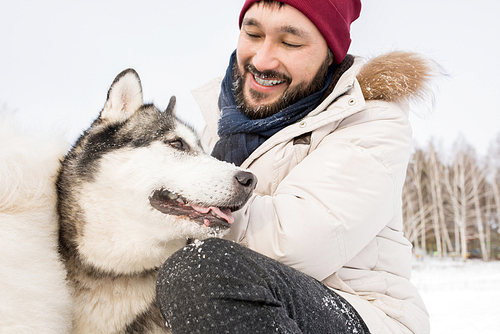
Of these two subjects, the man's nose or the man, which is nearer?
the man

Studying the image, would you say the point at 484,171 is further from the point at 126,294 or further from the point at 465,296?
the point at 126,294

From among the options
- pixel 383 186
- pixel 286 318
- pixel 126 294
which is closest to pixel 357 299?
pixel 383 186

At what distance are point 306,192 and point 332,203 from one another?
13cm

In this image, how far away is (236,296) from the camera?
40.8 inches

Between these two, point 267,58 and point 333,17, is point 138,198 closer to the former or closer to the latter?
point 267,58

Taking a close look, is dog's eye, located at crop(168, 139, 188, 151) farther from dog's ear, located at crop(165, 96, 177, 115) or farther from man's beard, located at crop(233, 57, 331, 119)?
man's beard, located at crop(233, 57, 331, 119)

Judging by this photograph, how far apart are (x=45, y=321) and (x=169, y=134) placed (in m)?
0.98

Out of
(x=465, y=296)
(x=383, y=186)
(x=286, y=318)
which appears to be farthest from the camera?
(x=465, y=296)

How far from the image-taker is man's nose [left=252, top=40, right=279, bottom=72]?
224 centimetres

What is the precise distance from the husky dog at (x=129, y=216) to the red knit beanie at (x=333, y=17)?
1.17 m

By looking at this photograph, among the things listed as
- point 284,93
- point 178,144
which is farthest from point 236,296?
point 284,93

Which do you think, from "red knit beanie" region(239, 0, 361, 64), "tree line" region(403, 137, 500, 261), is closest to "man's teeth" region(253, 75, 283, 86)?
"red knit beanie" region(239, 0, 361, 64)

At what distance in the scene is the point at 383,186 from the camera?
1703 millimetres

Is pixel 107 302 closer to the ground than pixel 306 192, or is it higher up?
closer to the ground
